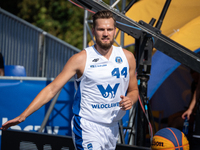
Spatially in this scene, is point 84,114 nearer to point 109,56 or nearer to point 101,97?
point 101,97

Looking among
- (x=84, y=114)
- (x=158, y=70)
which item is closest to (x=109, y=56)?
(x=84, y=114)

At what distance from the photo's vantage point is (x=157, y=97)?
6516mm

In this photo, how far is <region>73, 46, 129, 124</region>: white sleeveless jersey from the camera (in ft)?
9.28

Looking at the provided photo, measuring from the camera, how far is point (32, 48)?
26.0ft

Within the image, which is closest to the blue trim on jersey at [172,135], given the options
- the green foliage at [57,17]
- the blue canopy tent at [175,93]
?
the blue canopy tent at [175,93]

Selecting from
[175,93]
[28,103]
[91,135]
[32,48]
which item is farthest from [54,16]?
[91,135]

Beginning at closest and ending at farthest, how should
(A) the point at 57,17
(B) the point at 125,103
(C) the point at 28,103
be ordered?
(B) the point at 125,103, (C) the point at 28,103, (A) the point at 57,17

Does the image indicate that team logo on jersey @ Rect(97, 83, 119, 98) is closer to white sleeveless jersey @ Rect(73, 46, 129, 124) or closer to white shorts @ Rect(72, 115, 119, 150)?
white sleeveless jersey @ Rect(73, 46, 129, 124)

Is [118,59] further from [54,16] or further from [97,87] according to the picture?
[54,16]

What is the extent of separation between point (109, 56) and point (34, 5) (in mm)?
14344

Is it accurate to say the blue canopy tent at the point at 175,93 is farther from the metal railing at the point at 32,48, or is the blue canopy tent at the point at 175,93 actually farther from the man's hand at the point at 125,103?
the man's hand at the point at 125,103

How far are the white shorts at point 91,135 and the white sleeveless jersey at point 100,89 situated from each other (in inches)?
2.5

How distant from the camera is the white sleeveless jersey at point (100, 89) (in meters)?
2.83

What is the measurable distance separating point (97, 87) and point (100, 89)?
4 cm
